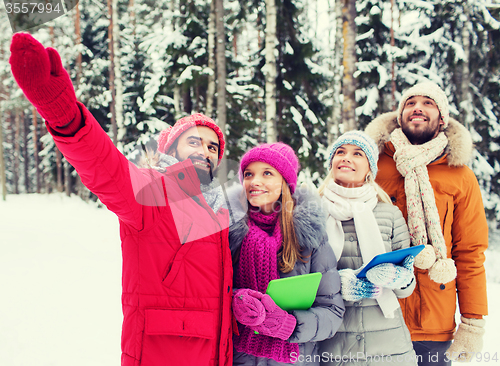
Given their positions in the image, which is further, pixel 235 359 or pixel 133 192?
pixel 235 359

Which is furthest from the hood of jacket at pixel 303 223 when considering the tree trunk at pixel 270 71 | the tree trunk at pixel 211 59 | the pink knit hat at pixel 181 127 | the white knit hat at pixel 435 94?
the tree trunk at pixel 211 59

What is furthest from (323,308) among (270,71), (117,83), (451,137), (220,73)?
(117,83)

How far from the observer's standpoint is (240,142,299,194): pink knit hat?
2193mm

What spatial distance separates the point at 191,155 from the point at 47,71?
1.04m

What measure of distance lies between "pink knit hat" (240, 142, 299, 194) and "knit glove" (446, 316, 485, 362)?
74.2 inches

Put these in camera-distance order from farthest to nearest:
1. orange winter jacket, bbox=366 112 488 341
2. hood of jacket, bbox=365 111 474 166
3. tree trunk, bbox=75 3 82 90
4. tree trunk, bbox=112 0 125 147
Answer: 1. tree trunk, bbox=75 3 82 90
2. tree trunk, bbox=112 0 125 147
3. hood of jacket, bbox=365 111 474 166
4. orange winter jacket, bbox=366 112 488 341

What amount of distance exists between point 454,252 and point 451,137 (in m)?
1.04

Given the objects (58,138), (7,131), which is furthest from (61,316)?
(7,131)

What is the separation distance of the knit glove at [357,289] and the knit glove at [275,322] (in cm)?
48

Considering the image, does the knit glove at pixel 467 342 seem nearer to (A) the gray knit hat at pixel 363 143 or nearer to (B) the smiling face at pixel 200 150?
(A) the gray knit hat at pixel 363 143

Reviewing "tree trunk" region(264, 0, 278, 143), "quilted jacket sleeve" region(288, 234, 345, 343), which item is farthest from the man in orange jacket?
"tree trunk" region(264, 0, 278, 143)

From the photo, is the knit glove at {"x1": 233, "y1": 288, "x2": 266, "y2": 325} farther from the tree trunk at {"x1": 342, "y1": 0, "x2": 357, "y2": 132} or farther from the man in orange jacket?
the tree trunk at {"x1": 342, "y1": 0, "x2": 357, "y2": 132}

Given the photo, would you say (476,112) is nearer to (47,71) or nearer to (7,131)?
(47,71)

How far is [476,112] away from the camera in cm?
1044
